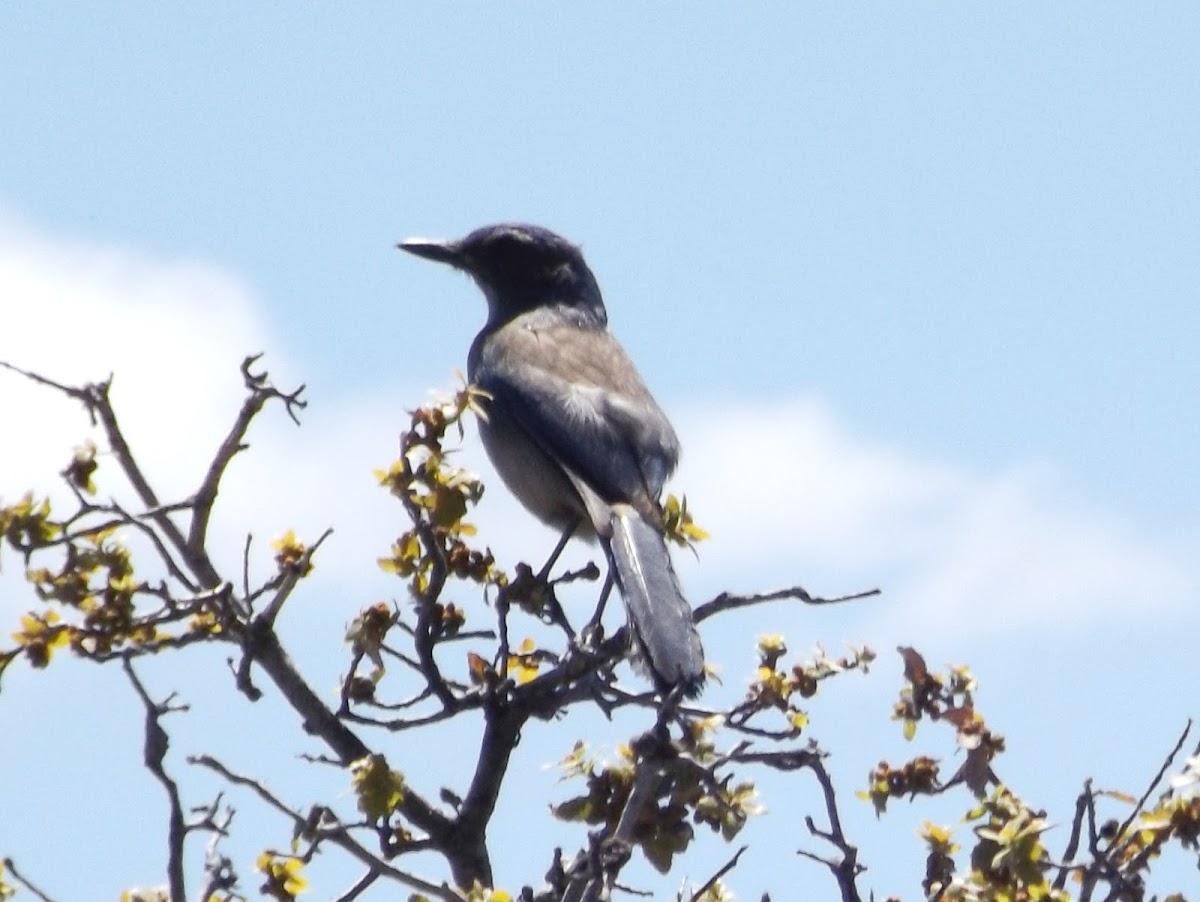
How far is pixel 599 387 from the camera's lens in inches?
268

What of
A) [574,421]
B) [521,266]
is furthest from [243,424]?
[521,266]

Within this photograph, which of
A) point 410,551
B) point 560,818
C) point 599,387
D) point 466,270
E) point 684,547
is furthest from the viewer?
point 466,270

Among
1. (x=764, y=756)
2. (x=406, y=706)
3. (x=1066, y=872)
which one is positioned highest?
(x=406, y=706)

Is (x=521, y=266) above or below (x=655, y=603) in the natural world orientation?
above

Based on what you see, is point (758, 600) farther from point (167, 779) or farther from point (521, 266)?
point (521, 266)

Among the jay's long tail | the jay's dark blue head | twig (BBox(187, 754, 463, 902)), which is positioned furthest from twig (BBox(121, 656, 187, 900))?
the jay's dark blue head

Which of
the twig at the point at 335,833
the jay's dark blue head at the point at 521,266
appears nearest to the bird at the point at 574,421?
the jay's dark blue head at the point at 521,266

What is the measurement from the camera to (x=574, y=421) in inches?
255

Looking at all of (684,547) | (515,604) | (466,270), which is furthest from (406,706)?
(466,270)

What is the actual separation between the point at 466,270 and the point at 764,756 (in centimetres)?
495

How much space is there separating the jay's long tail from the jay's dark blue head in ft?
7.98

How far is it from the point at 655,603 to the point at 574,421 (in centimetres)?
158

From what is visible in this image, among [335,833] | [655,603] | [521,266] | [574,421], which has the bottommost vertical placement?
[335,833]

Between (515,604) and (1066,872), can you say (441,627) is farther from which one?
(1066,872)
